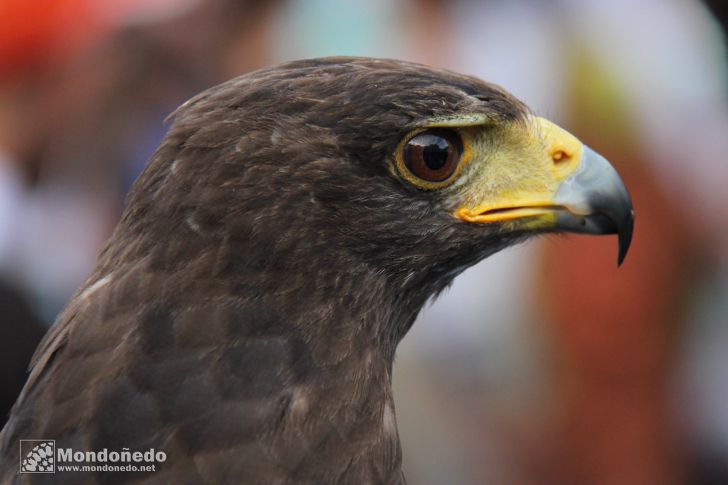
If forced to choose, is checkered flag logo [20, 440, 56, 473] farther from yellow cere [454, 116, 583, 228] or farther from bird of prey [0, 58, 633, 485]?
yellow cere [454, 116, 583, 228]

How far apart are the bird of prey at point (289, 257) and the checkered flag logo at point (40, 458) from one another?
2cm

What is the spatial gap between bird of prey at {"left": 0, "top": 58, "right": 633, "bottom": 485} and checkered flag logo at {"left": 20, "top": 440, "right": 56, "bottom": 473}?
0.02m

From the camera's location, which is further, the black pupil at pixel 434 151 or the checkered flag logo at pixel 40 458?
the black pupil at pixel 434 151

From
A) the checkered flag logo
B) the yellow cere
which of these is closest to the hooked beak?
the yellow cere

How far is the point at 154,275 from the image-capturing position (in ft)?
6.11

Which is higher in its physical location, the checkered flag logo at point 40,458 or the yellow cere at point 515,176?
the yellow cere at point 515,176

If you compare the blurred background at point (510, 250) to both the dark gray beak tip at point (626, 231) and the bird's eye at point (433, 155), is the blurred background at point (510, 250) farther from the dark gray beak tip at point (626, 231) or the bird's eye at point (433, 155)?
the bird's eye at point (433, 155)

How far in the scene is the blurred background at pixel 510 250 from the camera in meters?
3.94

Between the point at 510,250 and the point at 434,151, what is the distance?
195 centimetres

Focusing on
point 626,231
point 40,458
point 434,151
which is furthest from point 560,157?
point 40,458

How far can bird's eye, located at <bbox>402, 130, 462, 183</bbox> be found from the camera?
193 centimetres

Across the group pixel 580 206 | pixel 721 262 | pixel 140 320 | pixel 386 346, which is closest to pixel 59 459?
pixel 140 320

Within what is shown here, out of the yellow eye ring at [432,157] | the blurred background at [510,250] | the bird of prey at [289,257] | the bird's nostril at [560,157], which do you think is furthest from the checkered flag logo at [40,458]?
the blurred background at [510,250]

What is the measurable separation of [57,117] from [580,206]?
2.73 meters
